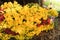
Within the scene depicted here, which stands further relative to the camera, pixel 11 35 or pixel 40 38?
pixel 40 38

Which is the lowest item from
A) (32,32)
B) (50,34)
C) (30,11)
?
(50,34)

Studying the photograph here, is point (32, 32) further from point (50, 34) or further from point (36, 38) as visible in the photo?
point (50, 34)

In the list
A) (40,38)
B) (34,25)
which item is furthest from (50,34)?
(34,25)

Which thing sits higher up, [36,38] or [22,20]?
[22,20]

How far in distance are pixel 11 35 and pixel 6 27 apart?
61 millimetres

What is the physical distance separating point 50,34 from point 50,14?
0.48 feet

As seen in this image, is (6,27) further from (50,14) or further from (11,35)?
(50,14)

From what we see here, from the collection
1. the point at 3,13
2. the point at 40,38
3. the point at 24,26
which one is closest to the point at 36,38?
the point at 40,38

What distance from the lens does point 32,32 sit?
119 centimetres

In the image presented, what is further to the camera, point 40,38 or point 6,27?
point 40,38

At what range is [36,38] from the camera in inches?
51.1

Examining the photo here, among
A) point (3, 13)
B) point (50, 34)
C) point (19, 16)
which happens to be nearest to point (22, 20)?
point (19, 16)

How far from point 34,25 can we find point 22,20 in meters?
0.08

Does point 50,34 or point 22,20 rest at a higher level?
point 22,20
